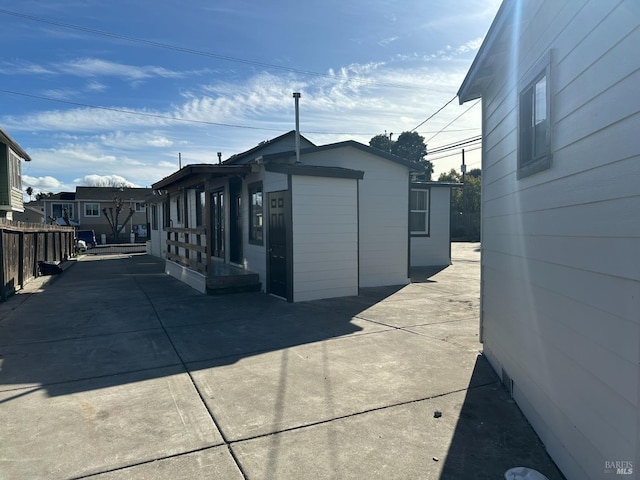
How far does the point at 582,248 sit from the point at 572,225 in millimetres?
186

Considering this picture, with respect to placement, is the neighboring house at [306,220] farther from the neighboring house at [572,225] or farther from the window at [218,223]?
the neighboring house at [572,225]

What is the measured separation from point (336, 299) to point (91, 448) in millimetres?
5908

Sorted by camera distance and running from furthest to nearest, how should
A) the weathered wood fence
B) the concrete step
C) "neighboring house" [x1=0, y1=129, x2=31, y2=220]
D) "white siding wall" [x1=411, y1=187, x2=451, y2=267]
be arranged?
1. "neighboring house" [x1=0, y1=129, x2=31, y2=220]
2. "white siding wall" [x1=411, y1=187, x2=451, y2=267]
3. the concrete step
4. the weathered wood fence

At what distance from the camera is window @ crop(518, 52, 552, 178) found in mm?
2967

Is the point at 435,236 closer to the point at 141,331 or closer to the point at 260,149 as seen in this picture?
the point at 260,149

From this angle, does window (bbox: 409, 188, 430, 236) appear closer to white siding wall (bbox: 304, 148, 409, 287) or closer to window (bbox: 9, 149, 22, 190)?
white siding wall (bbox: 304, 148, 409, 287)

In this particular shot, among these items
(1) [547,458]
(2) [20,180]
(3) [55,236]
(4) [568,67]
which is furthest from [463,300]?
(2) [20,180]

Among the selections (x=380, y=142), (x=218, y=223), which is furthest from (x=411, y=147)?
(x=218, y=223)

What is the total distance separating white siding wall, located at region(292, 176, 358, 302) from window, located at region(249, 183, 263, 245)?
5.21 feet

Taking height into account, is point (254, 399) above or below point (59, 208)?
below

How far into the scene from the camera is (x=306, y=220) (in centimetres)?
823

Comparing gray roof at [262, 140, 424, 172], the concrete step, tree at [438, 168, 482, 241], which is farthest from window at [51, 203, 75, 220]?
gray roof at [262, 140, 424, 172]

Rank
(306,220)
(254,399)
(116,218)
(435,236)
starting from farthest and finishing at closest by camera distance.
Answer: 1. (116,218)
2. (435,236)
3. (306,220)
4. (254,399)

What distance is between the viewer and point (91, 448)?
2889mm
